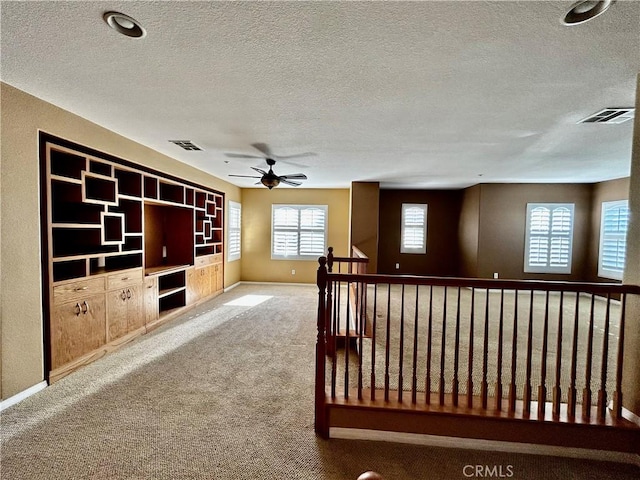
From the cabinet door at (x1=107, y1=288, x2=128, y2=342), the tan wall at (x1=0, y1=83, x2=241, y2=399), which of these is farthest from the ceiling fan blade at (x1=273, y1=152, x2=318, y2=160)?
the cabinet door at (x1=107, y1=288, x2=128, y2=342)

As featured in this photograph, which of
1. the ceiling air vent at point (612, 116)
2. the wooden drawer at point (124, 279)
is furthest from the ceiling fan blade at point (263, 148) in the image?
the ceiling air vent at point (612, 116)

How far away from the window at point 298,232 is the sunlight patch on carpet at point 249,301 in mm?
1756

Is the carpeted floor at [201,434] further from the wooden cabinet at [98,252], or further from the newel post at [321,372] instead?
the wooden cabinet at [98,252]

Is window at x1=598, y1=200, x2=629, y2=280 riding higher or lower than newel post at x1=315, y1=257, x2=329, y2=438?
higher

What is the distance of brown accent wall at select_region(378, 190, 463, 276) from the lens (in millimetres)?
7859

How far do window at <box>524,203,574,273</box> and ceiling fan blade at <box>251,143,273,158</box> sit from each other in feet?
19.9

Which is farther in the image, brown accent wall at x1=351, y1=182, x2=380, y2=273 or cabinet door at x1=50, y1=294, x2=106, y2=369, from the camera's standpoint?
brown accent wall at x1=351, y1=182, x2=380, y2=273

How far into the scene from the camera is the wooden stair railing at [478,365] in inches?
77.1

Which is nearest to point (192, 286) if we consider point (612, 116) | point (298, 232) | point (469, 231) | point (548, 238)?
point (298, 232)

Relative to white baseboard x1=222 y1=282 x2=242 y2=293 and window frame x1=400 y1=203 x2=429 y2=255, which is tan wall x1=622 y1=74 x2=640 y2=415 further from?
white baseboard x1=222 y1=282 x2=242 y2=293

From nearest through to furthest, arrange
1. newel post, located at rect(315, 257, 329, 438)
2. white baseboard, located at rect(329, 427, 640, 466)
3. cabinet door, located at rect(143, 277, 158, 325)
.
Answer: white baseboard, located at rect(329, 427, 640, 466), newel post, located at rect(315, 257, 329, 438), cabinet door, located at rect(143, 277, 158, 325)

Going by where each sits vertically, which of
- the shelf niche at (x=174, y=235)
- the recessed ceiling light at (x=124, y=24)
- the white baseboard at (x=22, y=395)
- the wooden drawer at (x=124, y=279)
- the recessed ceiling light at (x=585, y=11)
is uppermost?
the recessed ceiling light at (x=585, y=11)

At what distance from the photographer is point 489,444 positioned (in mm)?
1997

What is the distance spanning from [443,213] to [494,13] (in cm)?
688
